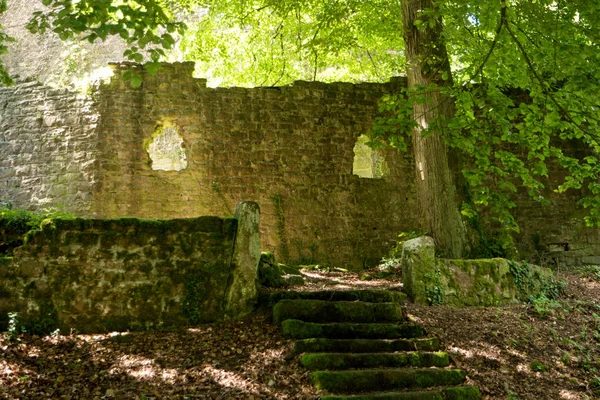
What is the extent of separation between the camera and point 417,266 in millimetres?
7047

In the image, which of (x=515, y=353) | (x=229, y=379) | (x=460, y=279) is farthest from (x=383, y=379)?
(x=460, y=279)

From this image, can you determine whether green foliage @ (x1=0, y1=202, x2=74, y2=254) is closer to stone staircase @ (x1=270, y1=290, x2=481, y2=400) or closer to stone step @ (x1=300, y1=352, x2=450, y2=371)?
stone staircase @ (x1=270, y1=290, x2=481, y2=400)

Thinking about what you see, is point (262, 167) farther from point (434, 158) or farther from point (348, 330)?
point (348, 330)

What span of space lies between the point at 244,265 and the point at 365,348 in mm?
1682

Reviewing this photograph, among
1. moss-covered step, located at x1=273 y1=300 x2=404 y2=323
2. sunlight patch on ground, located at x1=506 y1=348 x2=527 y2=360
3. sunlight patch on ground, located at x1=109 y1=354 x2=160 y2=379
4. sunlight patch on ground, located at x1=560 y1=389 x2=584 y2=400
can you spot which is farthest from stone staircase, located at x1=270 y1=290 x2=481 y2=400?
sunlight patch on ground, located at x1=109 y1=354 x2=160 y2=379

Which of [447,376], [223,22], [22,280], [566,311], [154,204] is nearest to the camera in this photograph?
[447,376]

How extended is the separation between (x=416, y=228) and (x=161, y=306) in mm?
6801

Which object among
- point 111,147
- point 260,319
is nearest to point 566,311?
point 260,319

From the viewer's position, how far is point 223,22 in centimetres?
1354

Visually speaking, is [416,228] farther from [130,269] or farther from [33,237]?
Answer: [33,237]

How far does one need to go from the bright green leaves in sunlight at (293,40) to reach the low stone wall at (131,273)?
6261 millimetres

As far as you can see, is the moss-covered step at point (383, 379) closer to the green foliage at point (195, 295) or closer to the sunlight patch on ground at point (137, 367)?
the sunlight patch on ground at point (137, 367)

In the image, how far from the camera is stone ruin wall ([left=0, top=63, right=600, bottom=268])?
10727 millimetres

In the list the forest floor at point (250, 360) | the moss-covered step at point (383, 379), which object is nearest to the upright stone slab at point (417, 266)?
the forest floor at point (250, 360)
